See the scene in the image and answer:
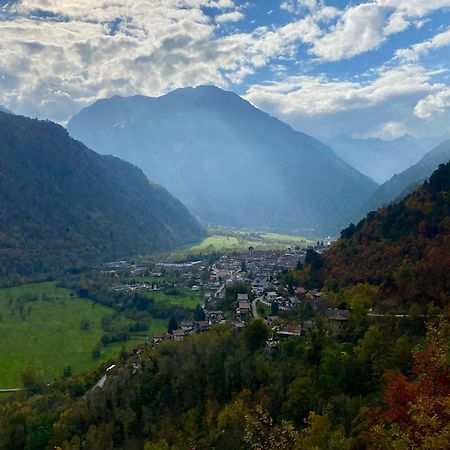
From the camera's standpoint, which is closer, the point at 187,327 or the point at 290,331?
the point at 290,331

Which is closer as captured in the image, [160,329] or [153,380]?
[153,380]

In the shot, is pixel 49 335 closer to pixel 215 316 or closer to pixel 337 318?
pixel 215 316

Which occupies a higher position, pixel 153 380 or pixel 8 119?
pixel 8 119

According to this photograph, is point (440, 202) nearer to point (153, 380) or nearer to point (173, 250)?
point (153, 380)

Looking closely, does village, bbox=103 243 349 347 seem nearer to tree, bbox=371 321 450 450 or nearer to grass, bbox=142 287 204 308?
grass, bbox=142 287 204 308

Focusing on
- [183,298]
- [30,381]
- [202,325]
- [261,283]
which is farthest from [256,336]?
[183,298]

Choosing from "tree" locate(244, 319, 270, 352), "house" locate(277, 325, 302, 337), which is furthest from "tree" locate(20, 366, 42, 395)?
"house" locate(277, 325, 302, 337)

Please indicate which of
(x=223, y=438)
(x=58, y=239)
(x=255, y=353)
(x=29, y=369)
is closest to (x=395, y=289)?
(x=255, y=353)
